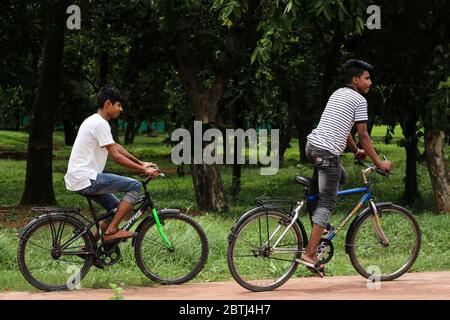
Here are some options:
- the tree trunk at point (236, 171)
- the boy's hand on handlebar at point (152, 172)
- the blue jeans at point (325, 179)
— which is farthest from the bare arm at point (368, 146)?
the tree trunk at point (236, 171)

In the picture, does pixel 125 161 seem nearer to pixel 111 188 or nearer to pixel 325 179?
pixel 111 188

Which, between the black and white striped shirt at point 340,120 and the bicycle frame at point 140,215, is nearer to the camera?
the black and white striped shirt at point 340,120

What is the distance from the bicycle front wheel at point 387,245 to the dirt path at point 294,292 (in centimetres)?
14

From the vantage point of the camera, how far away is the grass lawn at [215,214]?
7.88 m

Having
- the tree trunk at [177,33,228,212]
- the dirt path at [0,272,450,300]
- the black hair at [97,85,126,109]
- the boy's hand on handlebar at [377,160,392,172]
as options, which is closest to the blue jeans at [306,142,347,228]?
the boy's hand on handlebar at [377,160,392,172]

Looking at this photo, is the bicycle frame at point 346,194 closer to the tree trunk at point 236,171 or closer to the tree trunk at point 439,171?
the tree trunk at point 439,171

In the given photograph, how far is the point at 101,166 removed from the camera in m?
7.06

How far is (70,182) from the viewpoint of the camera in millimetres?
6941

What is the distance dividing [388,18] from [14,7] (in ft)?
24.5

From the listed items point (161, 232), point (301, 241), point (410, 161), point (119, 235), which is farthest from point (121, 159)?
point (410, 161)

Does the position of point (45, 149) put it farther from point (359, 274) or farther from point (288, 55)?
point (359, 274)

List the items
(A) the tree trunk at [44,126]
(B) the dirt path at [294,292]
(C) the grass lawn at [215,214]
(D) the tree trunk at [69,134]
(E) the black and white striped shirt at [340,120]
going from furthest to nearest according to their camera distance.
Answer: (D) the tree trunk at [69,134]
(A) the tree trunk at [44,126]
(C) the grass lawn at [215,214]
(E) the black and white striped shirt at [340,120]
(B) the dirt path at [294,292]

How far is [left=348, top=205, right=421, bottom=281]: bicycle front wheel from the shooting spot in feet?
24.3
